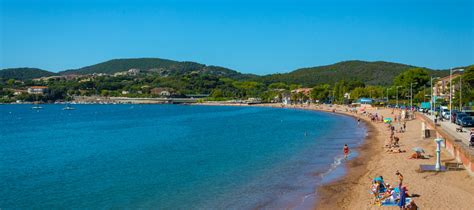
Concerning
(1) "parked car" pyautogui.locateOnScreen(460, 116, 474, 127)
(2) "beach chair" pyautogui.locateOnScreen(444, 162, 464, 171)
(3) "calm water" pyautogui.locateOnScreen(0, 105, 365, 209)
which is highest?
(1) "parked car" pyautogui.locateOnScreen(460, 116, 474, 127)

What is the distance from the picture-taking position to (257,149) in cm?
3638

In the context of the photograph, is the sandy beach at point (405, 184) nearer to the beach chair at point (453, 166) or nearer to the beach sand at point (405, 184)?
the beach sand at point (405, 184)

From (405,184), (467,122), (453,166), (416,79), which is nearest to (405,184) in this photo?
(405,184)

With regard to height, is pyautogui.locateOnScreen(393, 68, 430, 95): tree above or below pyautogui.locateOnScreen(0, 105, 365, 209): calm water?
above

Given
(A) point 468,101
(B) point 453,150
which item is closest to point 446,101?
(A) point 468,101

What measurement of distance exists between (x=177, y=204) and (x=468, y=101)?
44.9 meters

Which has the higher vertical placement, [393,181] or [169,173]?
[393,181]

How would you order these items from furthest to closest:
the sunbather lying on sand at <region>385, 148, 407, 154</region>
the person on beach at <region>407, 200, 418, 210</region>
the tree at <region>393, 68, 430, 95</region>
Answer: the tree at <region>393, 68, 430, 95</region>
the sunbather lying on sand at <region>385, 148, 407, 154</region>
the person on beach at <region>407, 200, 418, 210</region>

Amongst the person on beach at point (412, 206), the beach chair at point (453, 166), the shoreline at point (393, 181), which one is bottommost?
the shoreline at point (393, 181)

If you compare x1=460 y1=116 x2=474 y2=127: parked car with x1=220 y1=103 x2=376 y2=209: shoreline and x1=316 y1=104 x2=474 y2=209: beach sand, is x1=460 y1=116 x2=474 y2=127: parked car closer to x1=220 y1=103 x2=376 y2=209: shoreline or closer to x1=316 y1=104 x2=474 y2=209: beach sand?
x1=316 y1=104 x2=474 y2=209: beach sand

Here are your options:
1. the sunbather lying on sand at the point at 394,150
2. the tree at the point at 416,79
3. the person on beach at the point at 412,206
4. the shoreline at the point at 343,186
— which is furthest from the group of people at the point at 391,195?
the tree at the point at 416,79

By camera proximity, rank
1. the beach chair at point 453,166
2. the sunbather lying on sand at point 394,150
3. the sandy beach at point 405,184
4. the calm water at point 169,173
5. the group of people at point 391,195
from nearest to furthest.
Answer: the group of people at point 391,195 < the sandy beach at point 405,184 < the calm water at point 169,173 < the beach chair at point 453,166 < the sunbather lying on sand at point 394,150

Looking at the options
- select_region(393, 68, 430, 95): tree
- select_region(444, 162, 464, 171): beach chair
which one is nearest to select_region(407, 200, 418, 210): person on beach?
select_region(444, 162, 464, 171): beach chair

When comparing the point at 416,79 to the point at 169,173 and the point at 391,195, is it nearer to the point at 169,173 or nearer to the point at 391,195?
the point at 169,173
